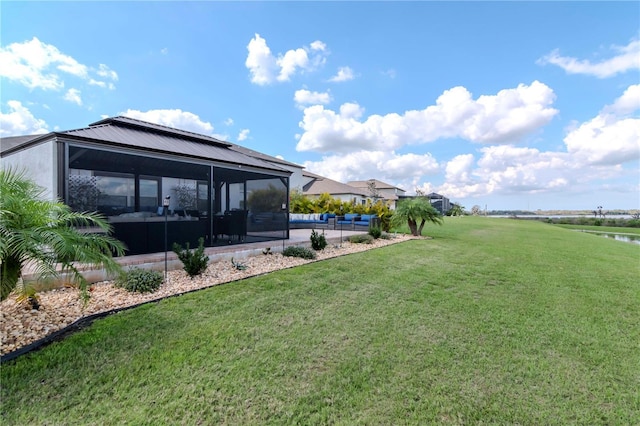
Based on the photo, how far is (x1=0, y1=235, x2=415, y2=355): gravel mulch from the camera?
9.99 feet

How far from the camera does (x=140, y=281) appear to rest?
452 centimetres

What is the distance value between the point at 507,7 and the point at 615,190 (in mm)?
21484

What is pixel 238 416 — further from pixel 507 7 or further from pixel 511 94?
pixel 511 94

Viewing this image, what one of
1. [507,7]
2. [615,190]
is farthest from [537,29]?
[615,190]

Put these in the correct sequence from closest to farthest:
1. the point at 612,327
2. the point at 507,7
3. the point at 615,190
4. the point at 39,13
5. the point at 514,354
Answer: the point at 514,354
the point at 612,327
the point at 39,13
the point at 507,7
the point at 615,190

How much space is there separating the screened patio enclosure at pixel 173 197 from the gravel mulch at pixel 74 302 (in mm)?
1429

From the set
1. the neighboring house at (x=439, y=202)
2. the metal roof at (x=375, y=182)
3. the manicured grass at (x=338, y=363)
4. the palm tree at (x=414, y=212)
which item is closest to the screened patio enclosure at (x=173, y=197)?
the manicured grass at (x=338, y=363)

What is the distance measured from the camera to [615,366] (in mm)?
2943

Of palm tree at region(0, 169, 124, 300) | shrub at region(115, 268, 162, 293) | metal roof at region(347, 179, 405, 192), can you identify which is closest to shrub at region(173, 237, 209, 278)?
shrub at region(115, 268, 162, 293)

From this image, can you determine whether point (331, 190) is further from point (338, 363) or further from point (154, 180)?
point (338, 363)

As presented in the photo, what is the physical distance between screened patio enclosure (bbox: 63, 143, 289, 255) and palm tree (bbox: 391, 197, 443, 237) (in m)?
5.96

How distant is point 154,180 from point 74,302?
25.5 feet

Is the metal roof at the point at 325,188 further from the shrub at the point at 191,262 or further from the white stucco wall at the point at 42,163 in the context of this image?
the shrub at the point at 191,262

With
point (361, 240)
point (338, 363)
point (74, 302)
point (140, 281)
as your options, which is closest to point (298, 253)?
point (140, 281)
